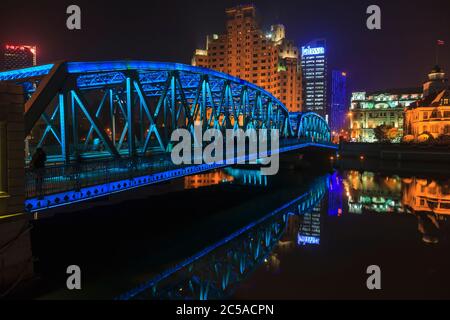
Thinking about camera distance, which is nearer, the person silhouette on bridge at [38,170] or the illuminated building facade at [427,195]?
the person silhouette on bridge at [38,170]

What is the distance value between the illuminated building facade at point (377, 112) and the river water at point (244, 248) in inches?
4547

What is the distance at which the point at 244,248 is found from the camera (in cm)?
2086

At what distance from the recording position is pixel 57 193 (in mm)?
14477

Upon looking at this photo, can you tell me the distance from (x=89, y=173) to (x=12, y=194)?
13.7 feet

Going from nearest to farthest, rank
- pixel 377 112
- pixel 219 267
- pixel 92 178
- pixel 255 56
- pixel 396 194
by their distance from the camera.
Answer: pixel 92 178
pixel 219 267
pixel 396 194
pixel 255 56
pixel 377 112

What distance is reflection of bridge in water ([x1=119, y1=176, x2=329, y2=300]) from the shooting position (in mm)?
14477

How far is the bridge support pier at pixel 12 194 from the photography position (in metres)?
12.0

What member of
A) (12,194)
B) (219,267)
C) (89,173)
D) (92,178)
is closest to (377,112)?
(219,267)

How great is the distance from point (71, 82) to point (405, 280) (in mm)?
17974

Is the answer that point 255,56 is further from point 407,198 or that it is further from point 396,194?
point 407,198

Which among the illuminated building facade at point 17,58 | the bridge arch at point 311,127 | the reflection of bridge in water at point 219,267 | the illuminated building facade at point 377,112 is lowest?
the reflection of bridge in water at point 219,267

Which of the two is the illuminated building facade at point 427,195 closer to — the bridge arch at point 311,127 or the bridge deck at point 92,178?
the bridge deck at point 92,178

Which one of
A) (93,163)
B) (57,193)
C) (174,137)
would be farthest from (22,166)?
(174,137)

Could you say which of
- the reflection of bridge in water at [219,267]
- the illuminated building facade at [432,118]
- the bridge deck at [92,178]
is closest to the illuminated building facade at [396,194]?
the reflection of bridge in water at [219,267]
